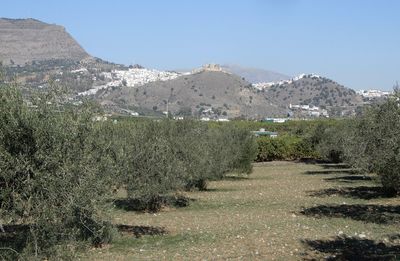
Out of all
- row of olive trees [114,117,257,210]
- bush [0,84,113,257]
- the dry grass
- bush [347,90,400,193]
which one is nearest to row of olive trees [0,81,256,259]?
bush [0,84,113,257]

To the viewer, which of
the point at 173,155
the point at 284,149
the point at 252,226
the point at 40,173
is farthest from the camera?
the point at 284,149

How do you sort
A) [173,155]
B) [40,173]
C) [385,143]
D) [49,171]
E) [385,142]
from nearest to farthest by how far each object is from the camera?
[40,173] < [49,171] < [385,142] < [385,143] < [173,155]

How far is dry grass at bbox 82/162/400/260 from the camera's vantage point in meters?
14.5

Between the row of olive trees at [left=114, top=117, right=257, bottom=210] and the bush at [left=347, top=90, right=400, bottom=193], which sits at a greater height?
the bush at [left=347, top=90, right=400, bottom=193]

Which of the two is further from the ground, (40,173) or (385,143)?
(385,143)

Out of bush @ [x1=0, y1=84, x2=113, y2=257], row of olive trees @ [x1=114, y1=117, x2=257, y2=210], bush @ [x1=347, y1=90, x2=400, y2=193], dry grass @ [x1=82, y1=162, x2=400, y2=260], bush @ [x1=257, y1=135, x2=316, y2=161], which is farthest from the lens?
bush @ [x1=257, y1=135, x2=316, y2=161]

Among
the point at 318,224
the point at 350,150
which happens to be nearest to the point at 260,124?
the point at 350,150

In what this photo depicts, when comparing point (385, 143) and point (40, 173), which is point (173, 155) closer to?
point (385, 143)

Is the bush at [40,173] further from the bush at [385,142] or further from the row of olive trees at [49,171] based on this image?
the bush at [385,142]

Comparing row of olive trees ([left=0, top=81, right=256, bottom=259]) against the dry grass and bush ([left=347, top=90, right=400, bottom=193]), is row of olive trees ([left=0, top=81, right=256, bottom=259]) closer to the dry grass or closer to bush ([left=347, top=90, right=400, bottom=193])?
the dry grass

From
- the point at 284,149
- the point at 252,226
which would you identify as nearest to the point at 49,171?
the point at 252,226

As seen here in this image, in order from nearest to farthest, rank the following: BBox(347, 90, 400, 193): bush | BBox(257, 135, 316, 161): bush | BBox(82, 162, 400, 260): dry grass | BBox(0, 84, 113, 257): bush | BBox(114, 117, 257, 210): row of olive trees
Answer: BBox(0, 84, 113, 257): bush
BBox(82, 162, 400, 260): dry grass
BBox(347, 90, 400, 193): bush
BBox(114, 117, 257, 210): row of olive trees
BBox(257, 135, 316, 161): bush

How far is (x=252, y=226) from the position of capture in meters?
18.7

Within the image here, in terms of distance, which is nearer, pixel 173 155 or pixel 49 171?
pixel 49 171
